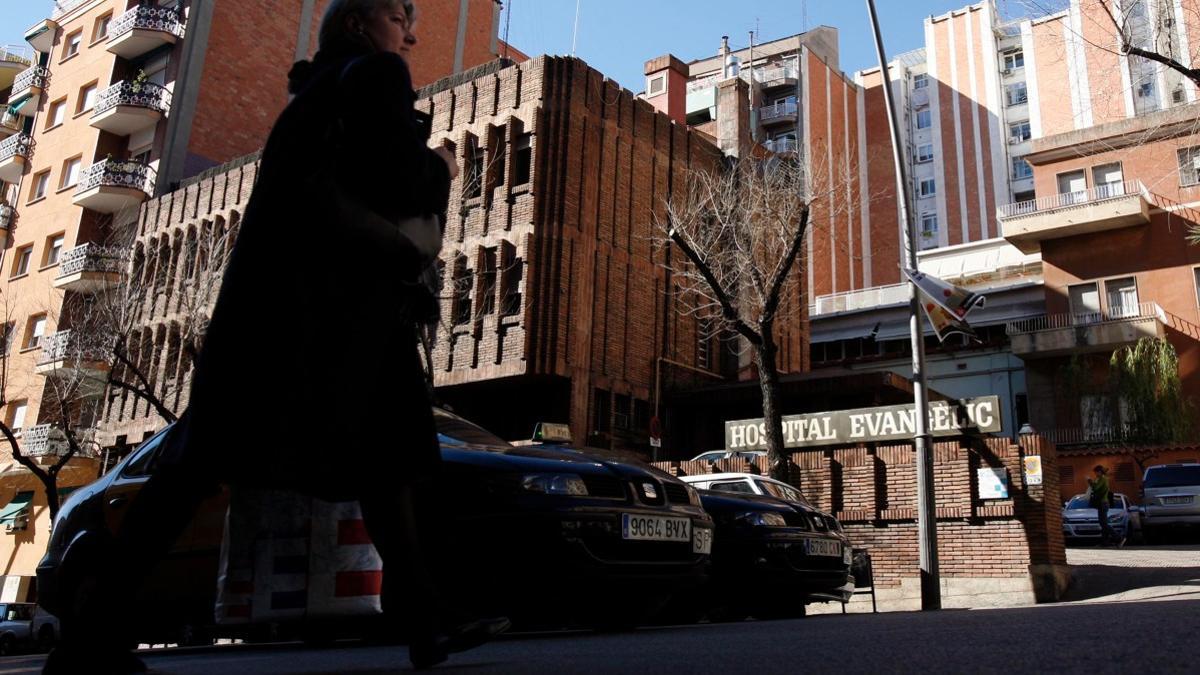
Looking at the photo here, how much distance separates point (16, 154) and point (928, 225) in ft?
164

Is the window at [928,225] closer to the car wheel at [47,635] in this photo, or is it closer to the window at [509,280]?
the window at [509,280]

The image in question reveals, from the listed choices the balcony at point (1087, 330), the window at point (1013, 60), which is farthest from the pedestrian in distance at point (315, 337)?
the window at point (1013, 60)

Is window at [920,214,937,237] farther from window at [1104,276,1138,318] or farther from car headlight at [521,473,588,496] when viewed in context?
car headlight at [521,473,588,496]

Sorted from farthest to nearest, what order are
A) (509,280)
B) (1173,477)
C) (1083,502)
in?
(509,280) → (1083,502) → (1173,477)

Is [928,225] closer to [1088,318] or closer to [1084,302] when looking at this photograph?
[1084,302]

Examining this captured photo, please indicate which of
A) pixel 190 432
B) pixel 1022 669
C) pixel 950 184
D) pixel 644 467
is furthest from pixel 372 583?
pixel 950 184

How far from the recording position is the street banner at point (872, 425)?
1510 centimetres

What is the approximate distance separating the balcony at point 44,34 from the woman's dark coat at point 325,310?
4683cm

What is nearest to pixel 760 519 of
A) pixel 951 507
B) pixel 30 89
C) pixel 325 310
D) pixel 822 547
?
pixel 822 547

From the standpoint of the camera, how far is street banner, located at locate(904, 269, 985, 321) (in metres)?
14.7

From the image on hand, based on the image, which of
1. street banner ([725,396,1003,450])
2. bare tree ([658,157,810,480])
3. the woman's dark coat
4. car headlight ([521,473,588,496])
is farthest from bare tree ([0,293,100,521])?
the woman's dark coat

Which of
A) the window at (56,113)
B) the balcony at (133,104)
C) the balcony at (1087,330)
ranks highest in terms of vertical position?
the window at (56,113)

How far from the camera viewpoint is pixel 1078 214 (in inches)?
1458

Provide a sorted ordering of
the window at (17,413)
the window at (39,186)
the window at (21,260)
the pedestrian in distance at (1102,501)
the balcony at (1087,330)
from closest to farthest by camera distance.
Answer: the pedestrian in distance at (1102,501)
the balcony at (1087,330)
the window at (17,413)
the window at (21,260)
the window at (39,186)
